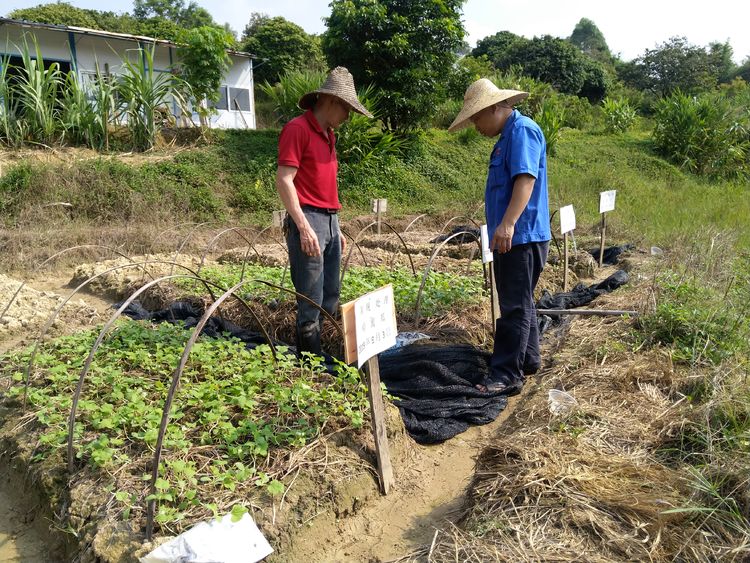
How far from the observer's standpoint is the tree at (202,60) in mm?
10227

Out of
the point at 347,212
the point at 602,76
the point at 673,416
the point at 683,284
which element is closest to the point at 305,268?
the point at 673,416

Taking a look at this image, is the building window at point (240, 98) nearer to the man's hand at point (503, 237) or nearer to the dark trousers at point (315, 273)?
the dark trousers at point (315, 273)

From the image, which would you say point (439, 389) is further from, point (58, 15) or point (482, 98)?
point (58, 15)

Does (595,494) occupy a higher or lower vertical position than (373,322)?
lower

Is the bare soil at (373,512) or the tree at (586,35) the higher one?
the tree at (586,35)

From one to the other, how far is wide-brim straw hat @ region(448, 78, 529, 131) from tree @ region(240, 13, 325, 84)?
19989 millimetres

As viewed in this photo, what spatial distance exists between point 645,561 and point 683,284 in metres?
2.85

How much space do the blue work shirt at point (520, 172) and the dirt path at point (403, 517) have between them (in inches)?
50.0

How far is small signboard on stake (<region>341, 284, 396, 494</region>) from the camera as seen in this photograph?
212cm

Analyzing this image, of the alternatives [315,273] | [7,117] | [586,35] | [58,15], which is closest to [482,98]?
[315,273]

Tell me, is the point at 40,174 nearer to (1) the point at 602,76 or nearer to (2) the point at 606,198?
(2) the point at 606,198

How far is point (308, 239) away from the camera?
117 inches

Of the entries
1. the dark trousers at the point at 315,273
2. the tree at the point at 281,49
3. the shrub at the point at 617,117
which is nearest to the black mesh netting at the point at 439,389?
the dark trousers at the point at 315,273

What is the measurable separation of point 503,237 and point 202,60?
9.24m
